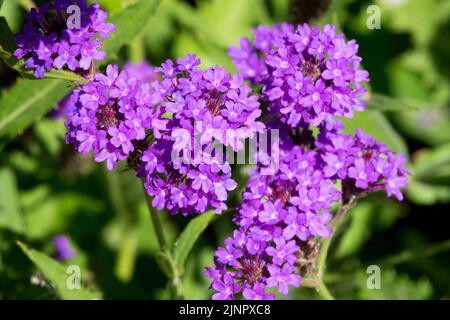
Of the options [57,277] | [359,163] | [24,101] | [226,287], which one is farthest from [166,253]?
[24,101]

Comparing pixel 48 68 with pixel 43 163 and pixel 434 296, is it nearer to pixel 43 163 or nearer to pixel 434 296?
pixel 43 163

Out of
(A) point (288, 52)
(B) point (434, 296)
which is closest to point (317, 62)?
(A) point (288, 52)

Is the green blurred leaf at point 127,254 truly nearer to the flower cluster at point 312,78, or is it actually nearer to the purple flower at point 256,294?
the purple flower at point 256,294

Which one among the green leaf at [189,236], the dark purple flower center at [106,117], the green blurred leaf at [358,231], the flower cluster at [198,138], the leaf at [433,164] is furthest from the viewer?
the green blurred leaf at [358,231]

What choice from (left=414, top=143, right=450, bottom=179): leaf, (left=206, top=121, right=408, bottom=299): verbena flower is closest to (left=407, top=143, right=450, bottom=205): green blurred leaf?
(left=414, top=143, right=450, bottom=179): leaf

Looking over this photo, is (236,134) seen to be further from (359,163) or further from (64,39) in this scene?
(64,39)

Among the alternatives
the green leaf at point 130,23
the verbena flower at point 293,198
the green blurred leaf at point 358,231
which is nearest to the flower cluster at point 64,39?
the green leaf at point 130,23

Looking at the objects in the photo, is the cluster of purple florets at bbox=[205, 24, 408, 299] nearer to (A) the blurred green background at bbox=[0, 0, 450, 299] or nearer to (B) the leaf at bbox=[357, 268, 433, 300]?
(A) the blurred green background at bbox=[0, 0, 450, 299]
